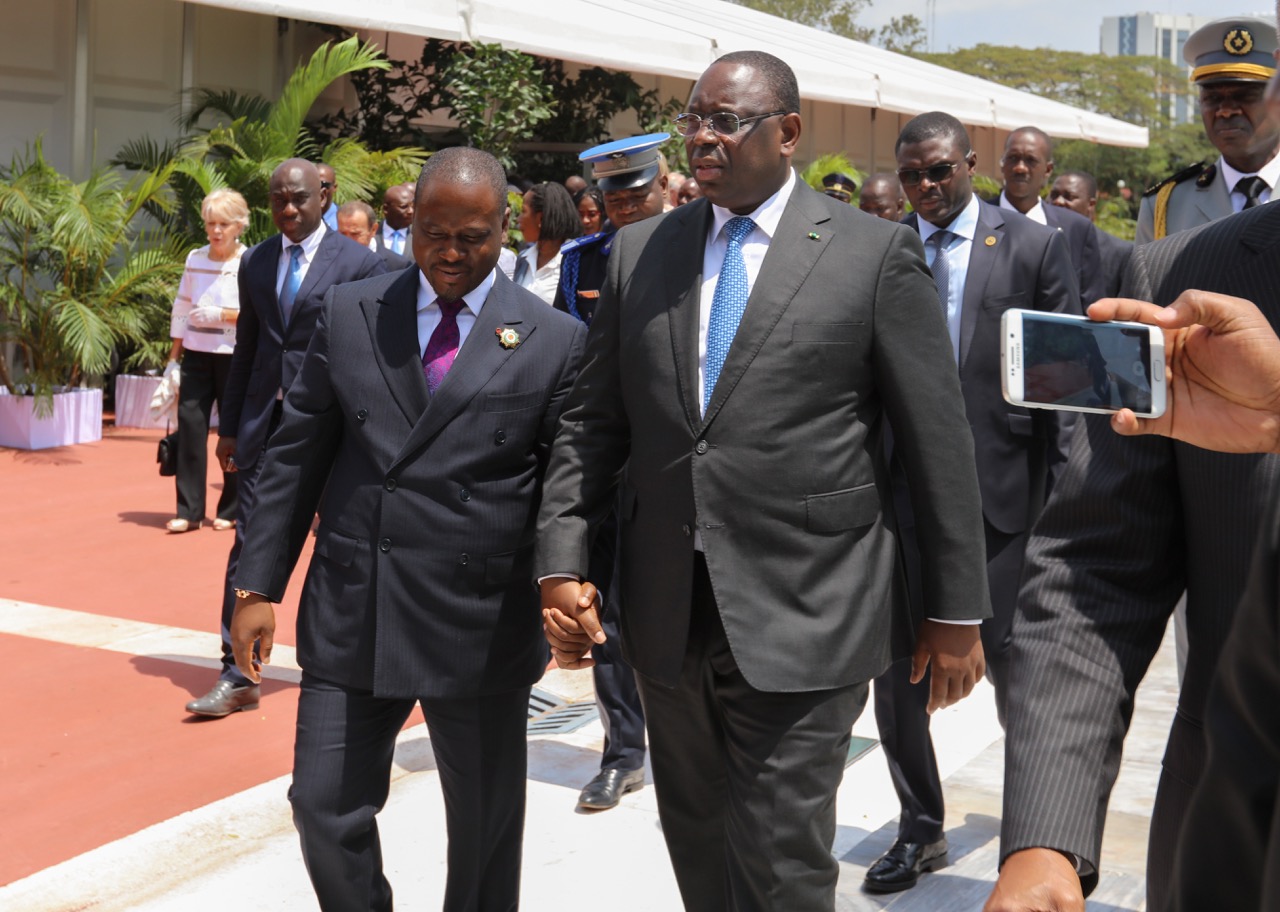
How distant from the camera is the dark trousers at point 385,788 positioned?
361 centimetres

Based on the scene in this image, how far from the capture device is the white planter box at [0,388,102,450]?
1205 cm

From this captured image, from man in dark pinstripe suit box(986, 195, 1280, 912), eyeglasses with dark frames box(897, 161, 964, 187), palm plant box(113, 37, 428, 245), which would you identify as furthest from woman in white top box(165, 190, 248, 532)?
man in dark pinstripe suit box(986, 195, 1280, 912)

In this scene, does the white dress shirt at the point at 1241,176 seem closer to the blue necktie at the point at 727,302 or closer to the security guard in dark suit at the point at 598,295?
the security guard in dark suit at the point at 598,295

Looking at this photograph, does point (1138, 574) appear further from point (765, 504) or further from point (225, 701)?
point (225, 701)

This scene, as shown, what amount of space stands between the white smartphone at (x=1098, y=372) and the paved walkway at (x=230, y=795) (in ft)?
9.92

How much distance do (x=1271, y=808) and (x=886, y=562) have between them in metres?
2.34

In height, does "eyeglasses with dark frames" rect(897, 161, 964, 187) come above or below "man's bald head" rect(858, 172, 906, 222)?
below

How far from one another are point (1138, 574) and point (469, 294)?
7.09ft

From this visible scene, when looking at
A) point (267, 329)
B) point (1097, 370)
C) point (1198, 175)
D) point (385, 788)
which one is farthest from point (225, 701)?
point (1097, 370)

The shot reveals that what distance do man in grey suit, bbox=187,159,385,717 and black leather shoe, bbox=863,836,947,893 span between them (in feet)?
8.80

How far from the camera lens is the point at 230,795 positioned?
206 inches

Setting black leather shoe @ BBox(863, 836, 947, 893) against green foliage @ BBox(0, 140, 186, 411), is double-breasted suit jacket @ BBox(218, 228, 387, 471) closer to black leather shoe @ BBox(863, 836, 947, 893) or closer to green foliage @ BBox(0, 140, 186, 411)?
black leather shoe @ BBox(863, 836, 947, 893)

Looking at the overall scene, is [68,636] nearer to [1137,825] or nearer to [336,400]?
[336,400]

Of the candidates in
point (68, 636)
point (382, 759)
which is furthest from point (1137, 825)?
point (68, 636)
